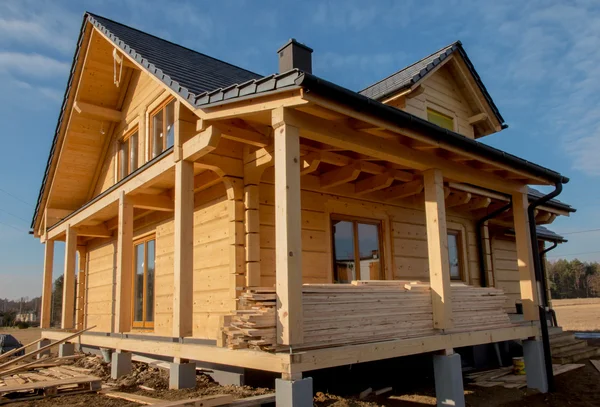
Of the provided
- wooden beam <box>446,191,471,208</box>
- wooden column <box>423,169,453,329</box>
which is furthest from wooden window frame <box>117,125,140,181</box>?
wooden beam <box>446,191,471,208</box>

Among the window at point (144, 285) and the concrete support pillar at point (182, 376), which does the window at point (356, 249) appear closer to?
the concrete support pillar at point (182, 376)

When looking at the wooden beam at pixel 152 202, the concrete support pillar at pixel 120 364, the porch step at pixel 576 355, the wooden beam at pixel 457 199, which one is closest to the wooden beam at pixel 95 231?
the wooden beam at pixel 152 202

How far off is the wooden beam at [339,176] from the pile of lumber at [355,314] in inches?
73.3

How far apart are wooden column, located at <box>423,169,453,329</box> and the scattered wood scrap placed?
244 centimetres

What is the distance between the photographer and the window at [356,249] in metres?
8.61

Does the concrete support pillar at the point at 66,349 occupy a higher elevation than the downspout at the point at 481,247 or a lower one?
lower

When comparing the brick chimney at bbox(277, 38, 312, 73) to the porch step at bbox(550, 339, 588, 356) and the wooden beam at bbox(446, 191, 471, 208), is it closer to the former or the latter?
the wooden beam at bbox(446, 191, 471, 208)

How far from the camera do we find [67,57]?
36.7 ft

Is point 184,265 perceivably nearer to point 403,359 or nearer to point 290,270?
point 290,270

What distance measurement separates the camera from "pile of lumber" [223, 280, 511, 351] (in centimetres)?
475

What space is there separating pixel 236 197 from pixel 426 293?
9.72ft

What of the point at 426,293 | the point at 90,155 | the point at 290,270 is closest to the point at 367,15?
the point at 426,293

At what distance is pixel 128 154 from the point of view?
1114cm

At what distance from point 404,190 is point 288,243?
15.8ft
